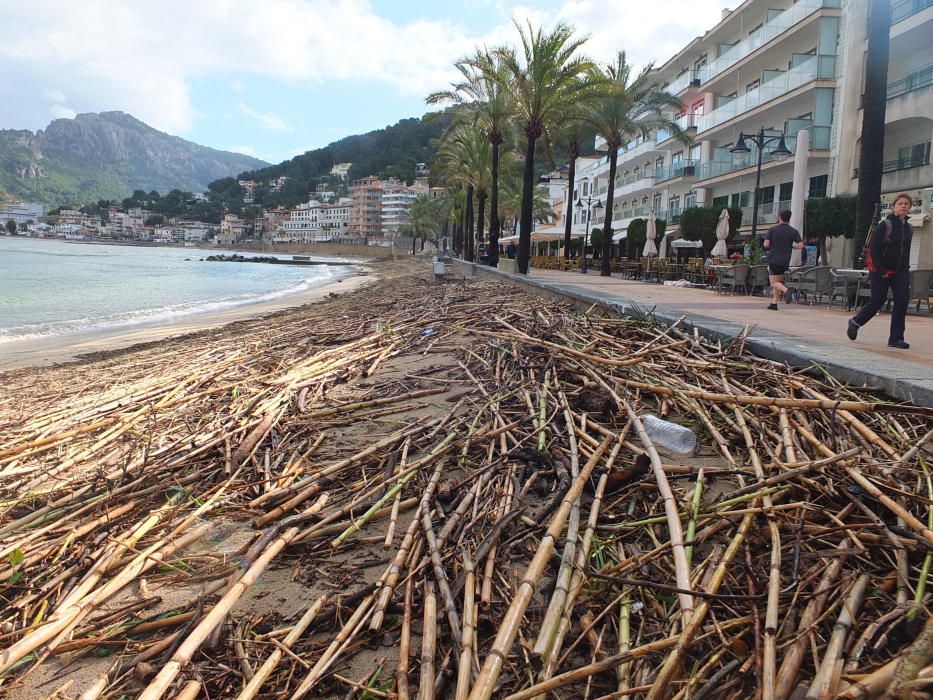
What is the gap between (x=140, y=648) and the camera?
6.36ft

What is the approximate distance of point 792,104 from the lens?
25.5 metres

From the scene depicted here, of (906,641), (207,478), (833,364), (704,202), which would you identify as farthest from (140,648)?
(704,202)

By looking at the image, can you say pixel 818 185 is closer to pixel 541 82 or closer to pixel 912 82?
pixel 912 82

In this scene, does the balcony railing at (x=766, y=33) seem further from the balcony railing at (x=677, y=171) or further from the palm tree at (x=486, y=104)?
the palm tree at (x=486, y=104)

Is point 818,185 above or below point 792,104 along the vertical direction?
below

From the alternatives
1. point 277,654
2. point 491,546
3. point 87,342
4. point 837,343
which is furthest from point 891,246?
point 87,342

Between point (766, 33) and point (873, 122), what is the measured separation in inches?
771

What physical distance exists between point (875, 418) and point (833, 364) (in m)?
0.80

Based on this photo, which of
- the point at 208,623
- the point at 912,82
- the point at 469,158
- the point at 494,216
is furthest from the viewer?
the point at 469,158

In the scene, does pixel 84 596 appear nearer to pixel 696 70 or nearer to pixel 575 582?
pixel 575 582

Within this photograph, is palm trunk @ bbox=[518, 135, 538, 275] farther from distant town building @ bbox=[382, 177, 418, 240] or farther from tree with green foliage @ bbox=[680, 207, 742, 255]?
distant town building @ bbox=[382, 177, 418, 240]

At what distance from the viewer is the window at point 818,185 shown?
23.8 meters

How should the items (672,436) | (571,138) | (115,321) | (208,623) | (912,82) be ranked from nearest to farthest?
(208,623)
(672,436)
(115,321)
(912,82)
(571,138)

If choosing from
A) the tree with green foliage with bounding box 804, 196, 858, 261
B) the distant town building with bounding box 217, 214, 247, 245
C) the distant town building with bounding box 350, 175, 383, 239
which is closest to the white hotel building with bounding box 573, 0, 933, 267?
the tree with green foliage with bounding box 804, 196, 858, 261
